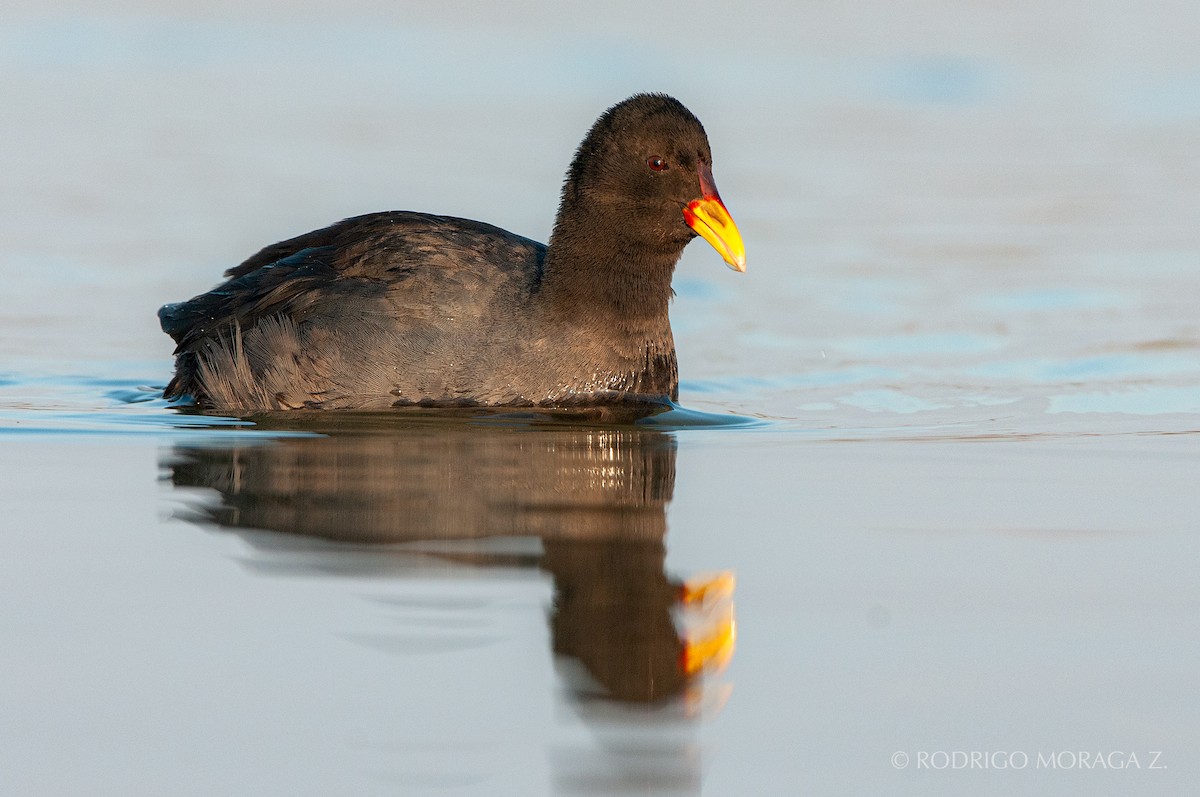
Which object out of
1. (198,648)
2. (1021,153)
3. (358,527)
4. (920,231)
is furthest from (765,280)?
(198,648)

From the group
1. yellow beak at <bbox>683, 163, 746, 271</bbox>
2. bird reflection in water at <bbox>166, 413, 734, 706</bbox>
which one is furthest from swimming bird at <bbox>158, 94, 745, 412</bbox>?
bird reflection in water at <bbox>166, 413, 734, 706</bbox>

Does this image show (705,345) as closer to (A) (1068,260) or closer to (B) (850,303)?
(B) (850,303)

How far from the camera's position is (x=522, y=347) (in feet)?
27.0

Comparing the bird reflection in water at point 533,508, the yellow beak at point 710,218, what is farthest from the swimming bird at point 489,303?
the bird reflection in water at point 533,508

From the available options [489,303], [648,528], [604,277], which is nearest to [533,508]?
[648,528]

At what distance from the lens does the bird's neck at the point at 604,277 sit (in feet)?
27.7

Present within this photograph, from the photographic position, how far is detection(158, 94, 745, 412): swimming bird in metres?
8.15

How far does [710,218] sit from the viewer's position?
845cm

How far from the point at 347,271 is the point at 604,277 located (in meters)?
1.27

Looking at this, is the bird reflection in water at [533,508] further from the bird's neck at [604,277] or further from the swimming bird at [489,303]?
the bird's neck at [604,277]

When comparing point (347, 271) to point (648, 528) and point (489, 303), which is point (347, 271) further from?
point (648, 528)

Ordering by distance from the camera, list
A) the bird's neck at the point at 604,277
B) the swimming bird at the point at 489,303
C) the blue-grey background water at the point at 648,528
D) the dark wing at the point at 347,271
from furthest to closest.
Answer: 1. the bird's neck at the point at 604,277
2. the dark wing at the point at 347,271
3. the swimming bird at the point at 489,303
4. the blue-grey background water at the point at 648,528

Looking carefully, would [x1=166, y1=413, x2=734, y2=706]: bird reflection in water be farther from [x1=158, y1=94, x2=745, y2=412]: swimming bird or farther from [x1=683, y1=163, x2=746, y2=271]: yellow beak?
[x1=683, y1=163, x2=746, y2=271]: yellow beak

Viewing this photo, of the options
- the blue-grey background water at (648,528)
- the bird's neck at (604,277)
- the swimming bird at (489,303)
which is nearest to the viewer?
the blue-grey background water at (648,528)
